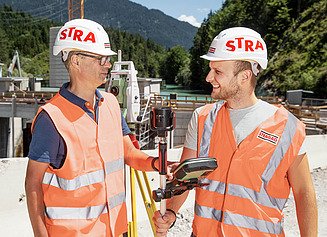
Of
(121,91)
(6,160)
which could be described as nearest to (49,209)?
(6,160)

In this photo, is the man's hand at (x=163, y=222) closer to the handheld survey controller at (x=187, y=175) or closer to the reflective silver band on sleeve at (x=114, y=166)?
the handheld survey controller at (x=187, y=175)

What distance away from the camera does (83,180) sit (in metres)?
2.27

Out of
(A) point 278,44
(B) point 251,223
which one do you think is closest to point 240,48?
(B) point 251,223

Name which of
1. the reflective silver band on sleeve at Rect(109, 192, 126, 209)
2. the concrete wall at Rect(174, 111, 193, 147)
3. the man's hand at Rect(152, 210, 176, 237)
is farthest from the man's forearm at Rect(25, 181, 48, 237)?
the concrete wall at Rect(174, 111, 193, 147)

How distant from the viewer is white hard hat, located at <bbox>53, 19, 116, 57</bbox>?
2.37 metres

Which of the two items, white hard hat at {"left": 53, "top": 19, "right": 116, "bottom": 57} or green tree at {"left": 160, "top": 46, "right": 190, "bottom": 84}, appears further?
green tree at {"left": 160, "top": 46, "right": 190, "bottom": 84}

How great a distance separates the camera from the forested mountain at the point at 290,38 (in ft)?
131

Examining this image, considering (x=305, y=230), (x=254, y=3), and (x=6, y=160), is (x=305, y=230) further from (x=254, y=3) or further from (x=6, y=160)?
(x=254, y=3)

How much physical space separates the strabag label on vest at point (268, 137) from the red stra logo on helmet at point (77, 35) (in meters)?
1.15

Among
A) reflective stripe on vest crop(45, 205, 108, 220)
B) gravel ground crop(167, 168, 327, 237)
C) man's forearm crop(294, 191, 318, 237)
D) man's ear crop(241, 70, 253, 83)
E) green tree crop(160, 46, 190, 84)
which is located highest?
green tree crop(160, 46, 190, 84)

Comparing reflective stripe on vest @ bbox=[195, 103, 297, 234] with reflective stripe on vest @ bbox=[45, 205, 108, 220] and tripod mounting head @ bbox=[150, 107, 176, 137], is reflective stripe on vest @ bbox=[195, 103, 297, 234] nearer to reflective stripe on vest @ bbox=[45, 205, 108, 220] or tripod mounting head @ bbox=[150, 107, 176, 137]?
tripod mounting head @ bbox=[150, 107, 176, 137]

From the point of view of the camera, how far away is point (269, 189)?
6.80 ft

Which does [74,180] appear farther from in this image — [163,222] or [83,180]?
[163,222]

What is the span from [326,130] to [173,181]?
15.2 meters
